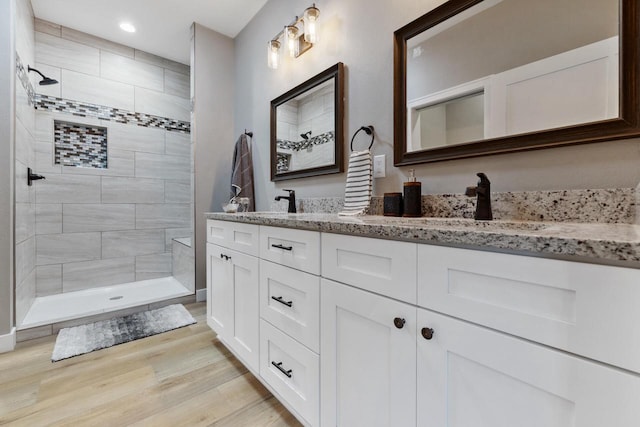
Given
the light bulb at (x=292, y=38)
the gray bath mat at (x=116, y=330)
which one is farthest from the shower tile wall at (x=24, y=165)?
the light bulb at (x=292, y=38)

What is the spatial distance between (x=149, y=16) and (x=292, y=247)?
270 centimetres

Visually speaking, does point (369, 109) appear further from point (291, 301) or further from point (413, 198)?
point (291, 301)

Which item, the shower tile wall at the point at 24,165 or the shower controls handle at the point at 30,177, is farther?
the shower controls handle at the point at 30,177

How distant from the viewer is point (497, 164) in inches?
41.5

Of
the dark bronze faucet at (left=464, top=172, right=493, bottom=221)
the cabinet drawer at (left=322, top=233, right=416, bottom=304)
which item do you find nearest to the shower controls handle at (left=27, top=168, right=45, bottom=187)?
the cabinet drawer at (left=322, top=233, right=416, bottom=304)

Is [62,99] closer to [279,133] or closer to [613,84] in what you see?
[279,133]

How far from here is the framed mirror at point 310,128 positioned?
5.45 ft

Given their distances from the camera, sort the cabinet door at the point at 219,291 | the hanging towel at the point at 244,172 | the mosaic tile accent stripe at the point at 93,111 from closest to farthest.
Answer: the cabinet door at the point at 219,291 → the mosaic tile accent stripe at the point at 93,111 → the hanging towel at the point at 244,172

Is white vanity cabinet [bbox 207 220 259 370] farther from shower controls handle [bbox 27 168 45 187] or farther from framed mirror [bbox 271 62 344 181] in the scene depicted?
shower controls handle [bbox 27 168 45 187]

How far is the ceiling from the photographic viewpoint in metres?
2.32

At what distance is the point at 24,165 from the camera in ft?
6.95

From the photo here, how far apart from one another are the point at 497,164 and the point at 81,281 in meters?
3.58

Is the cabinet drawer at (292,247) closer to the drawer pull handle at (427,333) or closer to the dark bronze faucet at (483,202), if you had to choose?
the drawer pull handle at (427,333)

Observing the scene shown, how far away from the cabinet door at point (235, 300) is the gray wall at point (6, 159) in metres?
1.27
